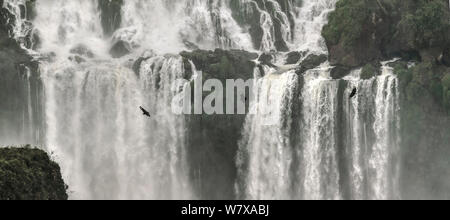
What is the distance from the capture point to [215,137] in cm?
5856

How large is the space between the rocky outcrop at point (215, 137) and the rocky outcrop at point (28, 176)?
18768 millimetres

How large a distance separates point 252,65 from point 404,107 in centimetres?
960

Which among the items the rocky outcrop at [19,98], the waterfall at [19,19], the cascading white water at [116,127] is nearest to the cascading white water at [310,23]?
the cascading white water at [116,127]

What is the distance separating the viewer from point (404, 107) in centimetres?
5528

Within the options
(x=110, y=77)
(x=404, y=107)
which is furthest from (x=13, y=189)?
(x=404, y=107)

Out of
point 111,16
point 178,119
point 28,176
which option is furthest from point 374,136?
point 28,176

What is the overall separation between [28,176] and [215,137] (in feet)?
72.7

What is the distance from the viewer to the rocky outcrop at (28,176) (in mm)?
36094

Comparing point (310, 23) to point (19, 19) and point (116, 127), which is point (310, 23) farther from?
point (19, 19)

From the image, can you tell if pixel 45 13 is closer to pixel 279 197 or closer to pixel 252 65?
pixel 252 65

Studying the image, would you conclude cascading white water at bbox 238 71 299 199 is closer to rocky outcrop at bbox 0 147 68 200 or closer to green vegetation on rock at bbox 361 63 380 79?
green vegetation on rock at bbox 361 63 380 79

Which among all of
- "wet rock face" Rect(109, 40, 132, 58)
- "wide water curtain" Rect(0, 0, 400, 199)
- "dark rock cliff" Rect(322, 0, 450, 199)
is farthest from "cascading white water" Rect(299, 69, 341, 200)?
"wet rock face" Rect(109, 40, 132, 58)

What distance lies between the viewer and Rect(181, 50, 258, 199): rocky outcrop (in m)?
58.2

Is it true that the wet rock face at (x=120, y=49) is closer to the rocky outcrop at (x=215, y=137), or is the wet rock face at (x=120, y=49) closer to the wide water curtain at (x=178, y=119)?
the wide water curtain at (x=178, y=119)
